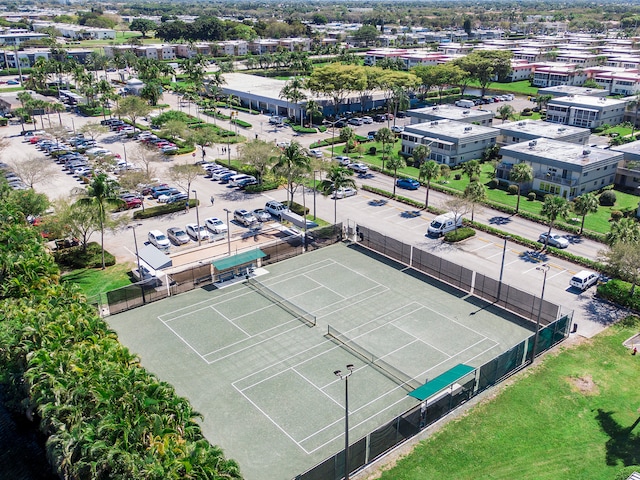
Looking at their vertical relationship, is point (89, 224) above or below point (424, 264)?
Result: above

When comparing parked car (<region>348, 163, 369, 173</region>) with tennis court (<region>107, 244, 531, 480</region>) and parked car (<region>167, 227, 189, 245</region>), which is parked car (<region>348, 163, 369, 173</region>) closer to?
tennis court (<region>107, 244, 531, 480</region>)

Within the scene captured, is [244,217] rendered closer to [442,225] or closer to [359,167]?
[442,225]

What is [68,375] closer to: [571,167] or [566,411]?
[566,411]

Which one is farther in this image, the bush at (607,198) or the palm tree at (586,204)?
the bush at (607,198)

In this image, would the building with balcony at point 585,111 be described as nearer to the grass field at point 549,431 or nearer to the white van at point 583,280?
the white van at point 583,280

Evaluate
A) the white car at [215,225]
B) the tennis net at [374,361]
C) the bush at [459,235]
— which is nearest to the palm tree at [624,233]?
the bush at [459,235]

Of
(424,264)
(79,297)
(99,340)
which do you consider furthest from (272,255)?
(99,340)
